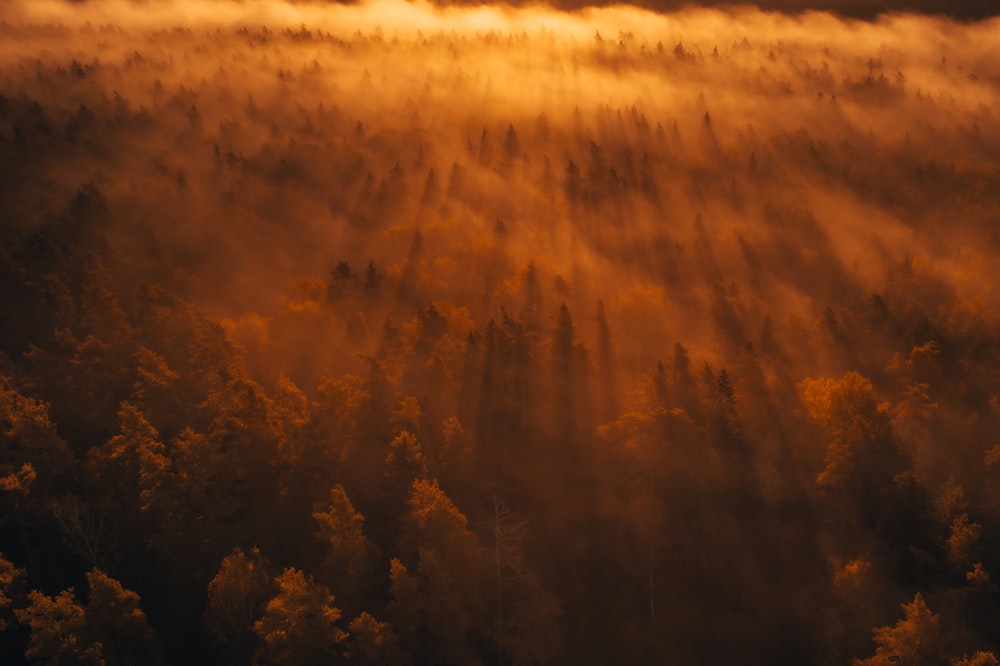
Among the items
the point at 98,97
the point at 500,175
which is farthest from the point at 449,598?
the point at 98,97

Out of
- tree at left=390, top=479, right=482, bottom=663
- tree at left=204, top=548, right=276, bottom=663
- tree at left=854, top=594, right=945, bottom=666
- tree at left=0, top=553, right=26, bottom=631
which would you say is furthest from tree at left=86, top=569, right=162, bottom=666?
tree at left=854, top=594, right=945, bottom=666

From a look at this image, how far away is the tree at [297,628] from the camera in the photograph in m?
33.3

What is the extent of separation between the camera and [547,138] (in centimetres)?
16788

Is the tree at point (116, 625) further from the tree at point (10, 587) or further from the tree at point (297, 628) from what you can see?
the tree at point (297, 628)

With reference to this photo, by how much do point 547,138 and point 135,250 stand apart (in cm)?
10959

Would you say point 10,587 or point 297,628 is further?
point 10,587

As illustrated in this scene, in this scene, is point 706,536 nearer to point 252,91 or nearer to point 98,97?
point 98,97

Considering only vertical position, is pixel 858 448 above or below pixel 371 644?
above

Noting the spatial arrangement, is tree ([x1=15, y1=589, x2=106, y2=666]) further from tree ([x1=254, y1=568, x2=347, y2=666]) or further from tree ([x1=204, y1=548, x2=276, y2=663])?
tree ([x1=254, y1=568, x2=347, y2=666])

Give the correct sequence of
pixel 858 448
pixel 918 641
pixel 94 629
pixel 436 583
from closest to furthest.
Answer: pixel 94 629 → pixel 918 641 → pixel 436 583 → pixel 858 448

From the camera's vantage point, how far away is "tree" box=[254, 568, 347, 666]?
3331cm

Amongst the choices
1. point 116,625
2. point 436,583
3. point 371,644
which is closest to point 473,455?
point 436,583

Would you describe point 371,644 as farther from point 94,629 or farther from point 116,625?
point 94,629

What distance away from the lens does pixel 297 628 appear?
33.3 metres
